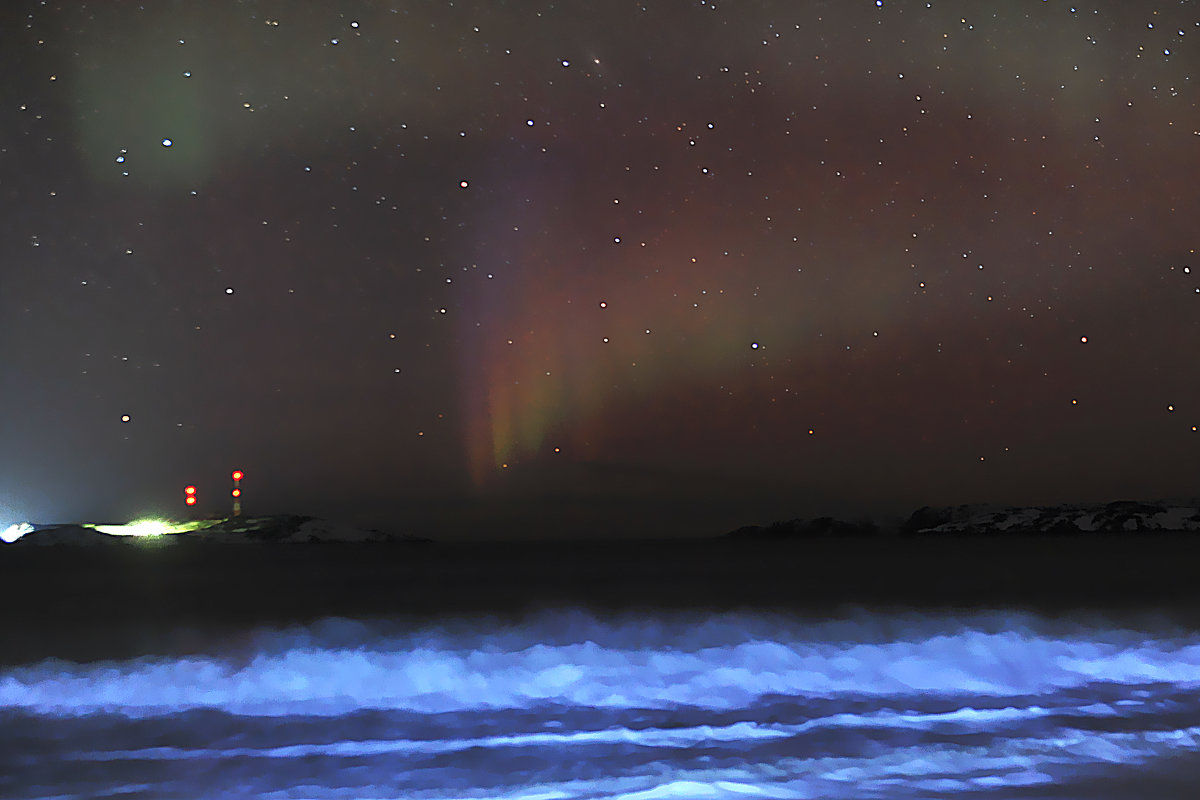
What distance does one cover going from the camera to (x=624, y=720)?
421 centimetres

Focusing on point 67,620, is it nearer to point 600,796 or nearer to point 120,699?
point 120,699

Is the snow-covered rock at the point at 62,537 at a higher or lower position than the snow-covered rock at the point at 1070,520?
higher

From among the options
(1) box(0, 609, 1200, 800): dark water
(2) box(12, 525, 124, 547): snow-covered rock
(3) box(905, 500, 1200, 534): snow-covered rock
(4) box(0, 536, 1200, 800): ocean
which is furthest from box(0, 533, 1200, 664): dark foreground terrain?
(3) box(905, 500, 1200, 534): snow-covered rock

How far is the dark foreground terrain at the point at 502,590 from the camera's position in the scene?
1280 centimetres

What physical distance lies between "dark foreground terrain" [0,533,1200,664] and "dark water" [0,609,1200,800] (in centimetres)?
280

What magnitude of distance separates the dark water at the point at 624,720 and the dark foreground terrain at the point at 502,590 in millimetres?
2802

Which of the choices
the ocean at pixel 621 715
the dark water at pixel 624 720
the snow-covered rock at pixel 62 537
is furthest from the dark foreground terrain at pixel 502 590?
the snow-covered rock at pixel 62 537

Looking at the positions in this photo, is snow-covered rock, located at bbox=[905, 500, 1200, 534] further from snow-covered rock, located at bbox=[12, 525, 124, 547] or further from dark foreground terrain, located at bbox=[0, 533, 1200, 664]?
snow-covered rock, located at bbox=[12, 525, 124, 547]

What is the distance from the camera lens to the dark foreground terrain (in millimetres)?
12797

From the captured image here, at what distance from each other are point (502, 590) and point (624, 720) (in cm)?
1719

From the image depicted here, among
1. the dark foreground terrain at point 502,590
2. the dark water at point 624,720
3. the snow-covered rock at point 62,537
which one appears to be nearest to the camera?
the dark water at point 624,720

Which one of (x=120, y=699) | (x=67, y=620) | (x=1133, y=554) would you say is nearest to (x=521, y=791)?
(x=120, y=699)

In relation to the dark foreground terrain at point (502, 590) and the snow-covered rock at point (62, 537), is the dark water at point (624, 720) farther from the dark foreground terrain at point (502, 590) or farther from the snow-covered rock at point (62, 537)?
the snow-covered rock at point (62, 537)

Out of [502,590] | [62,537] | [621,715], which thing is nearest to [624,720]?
[621,715]
